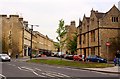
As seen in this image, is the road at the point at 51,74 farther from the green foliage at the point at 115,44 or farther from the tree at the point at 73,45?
the tree at the point at 73,45

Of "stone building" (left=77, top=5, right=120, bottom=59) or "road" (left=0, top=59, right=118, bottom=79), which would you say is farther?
"stone building" (left=77, top=5, right=120, bottom=59)

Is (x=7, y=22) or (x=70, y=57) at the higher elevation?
(x=7, y=22)

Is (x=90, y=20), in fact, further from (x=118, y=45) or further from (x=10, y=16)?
(x=10, y=16)

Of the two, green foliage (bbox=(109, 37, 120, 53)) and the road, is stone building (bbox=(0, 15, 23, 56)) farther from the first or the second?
the road

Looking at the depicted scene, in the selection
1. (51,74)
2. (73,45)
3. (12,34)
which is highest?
(12,34)

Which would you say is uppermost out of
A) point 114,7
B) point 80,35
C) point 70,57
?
point 114,7

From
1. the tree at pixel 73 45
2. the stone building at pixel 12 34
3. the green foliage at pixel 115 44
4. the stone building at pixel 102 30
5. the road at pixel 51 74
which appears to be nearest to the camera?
the road at pixel 51 74

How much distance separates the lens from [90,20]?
3113 inches

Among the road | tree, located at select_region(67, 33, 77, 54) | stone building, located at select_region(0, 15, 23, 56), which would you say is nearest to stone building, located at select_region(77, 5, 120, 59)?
stone building, located at select_region(0, 15, 23, 56)

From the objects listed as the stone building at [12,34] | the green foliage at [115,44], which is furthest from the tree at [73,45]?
the green foliage at [115,44]

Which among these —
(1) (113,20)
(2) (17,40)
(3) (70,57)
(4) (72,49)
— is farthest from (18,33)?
(1) (113,20)

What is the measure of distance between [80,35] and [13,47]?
2522cm

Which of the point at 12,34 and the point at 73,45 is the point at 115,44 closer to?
the point at 12,34

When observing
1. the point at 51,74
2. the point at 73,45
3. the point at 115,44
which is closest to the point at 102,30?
the point at 115,44
